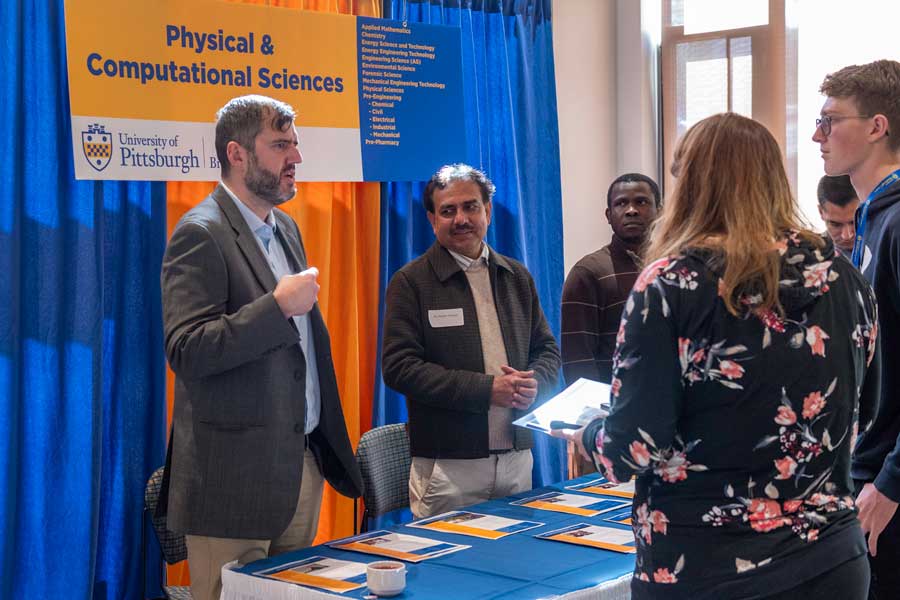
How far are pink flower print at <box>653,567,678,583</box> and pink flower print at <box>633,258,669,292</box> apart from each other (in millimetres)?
451

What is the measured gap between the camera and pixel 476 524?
253cm

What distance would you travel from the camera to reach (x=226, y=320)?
2346 mm

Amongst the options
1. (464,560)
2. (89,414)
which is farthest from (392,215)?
(464,560)

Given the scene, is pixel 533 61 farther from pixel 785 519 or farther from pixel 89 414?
pixel 785 519

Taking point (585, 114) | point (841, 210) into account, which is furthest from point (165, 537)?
point (585, 114)

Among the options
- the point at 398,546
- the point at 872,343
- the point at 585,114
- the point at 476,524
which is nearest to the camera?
the point at 872,343

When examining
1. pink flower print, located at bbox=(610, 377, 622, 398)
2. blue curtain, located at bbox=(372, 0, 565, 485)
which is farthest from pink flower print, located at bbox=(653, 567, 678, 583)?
blue curtain, located at bbox=(372, 0, 565, 485)

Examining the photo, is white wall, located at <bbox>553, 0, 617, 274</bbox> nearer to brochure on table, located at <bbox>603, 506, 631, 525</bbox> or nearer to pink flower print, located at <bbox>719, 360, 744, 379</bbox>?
brochure on table, located at <bbox>603, 506, 631, 525</bbox>

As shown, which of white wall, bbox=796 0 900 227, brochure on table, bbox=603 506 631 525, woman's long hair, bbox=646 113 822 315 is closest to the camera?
woman's long hair, bbox=646 113 822 315

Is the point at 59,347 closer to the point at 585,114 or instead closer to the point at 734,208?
the point at 734,208

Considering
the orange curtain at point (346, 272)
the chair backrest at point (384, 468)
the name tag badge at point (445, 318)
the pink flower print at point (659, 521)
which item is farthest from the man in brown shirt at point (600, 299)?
the pink flower print at point (659, 521)

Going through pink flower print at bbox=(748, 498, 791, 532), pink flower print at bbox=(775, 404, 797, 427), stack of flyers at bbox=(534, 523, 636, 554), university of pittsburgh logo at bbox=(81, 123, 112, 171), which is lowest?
stack of flyers at bbox=(534, 523, 636, 554)

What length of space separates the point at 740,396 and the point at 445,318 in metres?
1.72

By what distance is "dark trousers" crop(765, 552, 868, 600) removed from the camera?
1.52m
